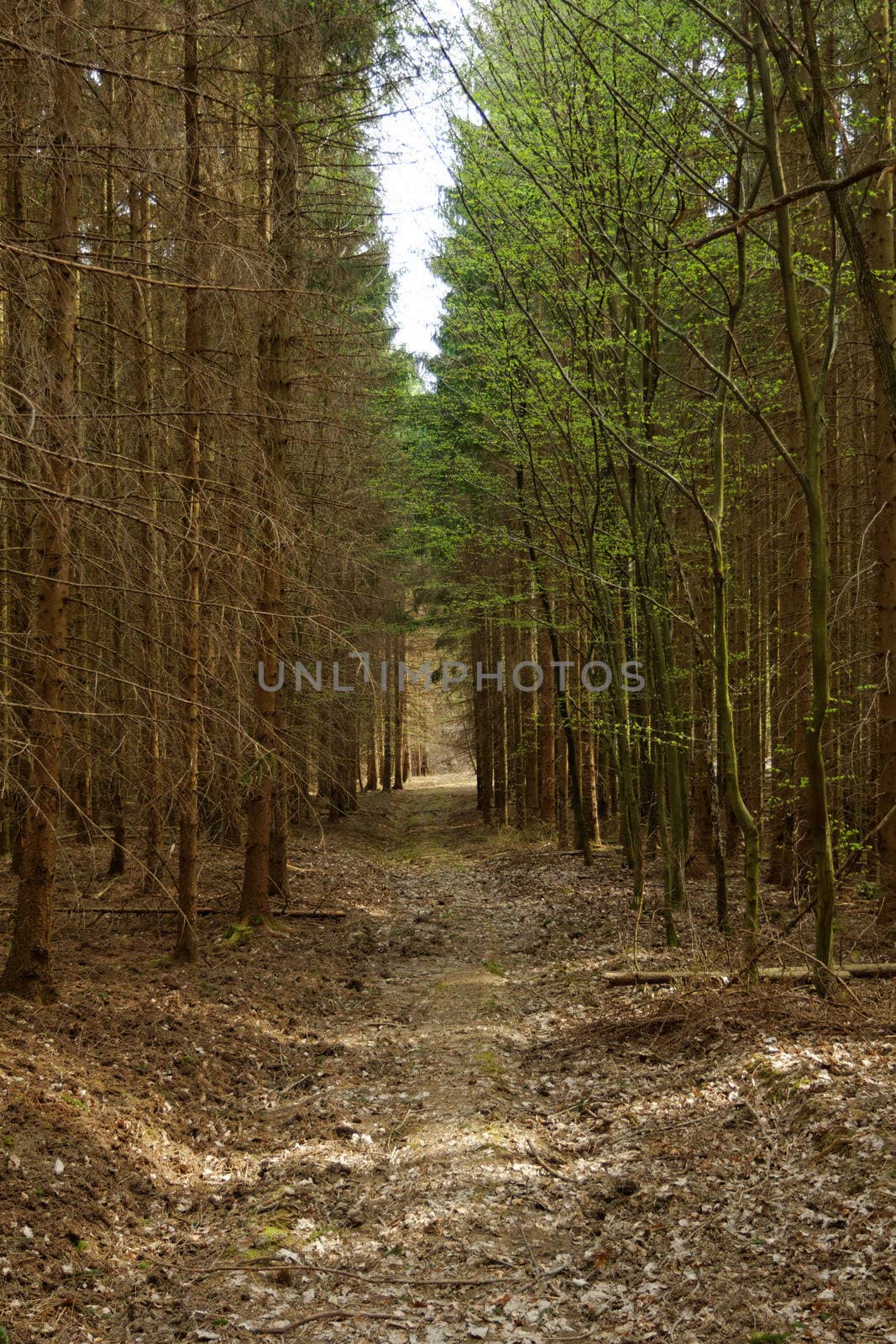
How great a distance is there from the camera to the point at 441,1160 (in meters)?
5.34

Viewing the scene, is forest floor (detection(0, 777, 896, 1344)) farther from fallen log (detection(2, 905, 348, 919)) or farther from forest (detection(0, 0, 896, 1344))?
fallen log (detection(2, 905, 348, 919))

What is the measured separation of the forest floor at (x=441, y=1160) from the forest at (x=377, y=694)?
3 cm

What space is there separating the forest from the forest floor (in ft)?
0.11

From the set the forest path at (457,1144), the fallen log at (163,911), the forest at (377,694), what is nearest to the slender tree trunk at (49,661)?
the forest at (377,694)

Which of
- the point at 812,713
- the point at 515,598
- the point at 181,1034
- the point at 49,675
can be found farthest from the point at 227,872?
the point at 812,713

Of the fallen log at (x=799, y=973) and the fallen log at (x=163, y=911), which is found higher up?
the fallen log at (x=799, y=973)

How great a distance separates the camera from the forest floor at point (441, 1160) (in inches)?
154

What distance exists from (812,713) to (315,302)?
846cm

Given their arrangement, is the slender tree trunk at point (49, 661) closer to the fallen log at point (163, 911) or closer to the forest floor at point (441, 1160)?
the forest floor at point (441, 1160)

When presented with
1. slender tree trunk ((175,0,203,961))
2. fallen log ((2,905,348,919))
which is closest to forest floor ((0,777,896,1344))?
slender tree trunk ((175,0,203,961))

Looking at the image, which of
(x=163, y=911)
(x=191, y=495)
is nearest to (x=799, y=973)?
(x=191, y=495)

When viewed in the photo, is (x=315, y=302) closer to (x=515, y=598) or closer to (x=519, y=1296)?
(x=515, y=598)

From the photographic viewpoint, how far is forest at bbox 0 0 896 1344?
4.38 meters

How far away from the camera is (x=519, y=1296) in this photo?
411 centimetres
